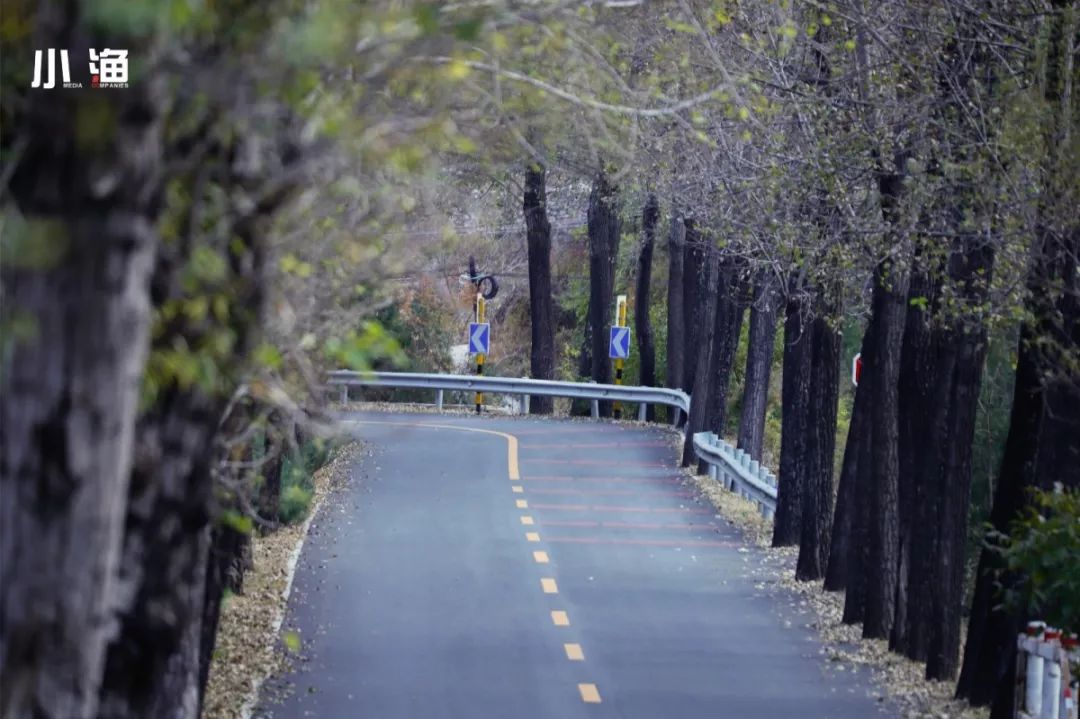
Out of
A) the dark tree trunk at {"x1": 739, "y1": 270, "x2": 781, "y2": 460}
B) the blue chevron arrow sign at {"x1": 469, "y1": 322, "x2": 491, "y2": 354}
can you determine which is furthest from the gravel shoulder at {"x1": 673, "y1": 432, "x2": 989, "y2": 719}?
the blue chevron arrow sign at {"x1": 469, "y1": 322, "x2": 491, "y2": 354}

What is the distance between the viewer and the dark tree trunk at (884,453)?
16.4m

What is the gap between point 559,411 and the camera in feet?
152

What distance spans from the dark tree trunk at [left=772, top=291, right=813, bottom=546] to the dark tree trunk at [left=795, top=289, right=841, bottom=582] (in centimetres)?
81

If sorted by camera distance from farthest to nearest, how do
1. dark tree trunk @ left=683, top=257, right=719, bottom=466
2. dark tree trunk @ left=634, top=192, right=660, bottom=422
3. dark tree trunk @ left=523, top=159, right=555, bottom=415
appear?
dark tree trunk @ left=634, top=192, right=660, bottom=422 < dark tree trunk @ left=523, top=159, right=555, bottom=415 < dark tree trunk @ left=683, top=257, right=719, bottom=466

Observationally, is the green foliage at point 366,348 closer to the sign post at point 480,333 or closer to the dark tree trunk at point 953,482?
the dark tree trunk at point 953,482

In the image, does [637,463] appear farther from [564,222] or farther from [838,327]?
[564,222]

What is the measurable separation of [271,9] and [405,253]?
4639 millimetres

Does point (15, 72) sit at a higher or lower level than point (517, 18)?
Result: lower

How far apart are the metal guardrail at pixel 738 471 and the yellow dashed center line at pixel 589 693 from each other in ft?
29.2

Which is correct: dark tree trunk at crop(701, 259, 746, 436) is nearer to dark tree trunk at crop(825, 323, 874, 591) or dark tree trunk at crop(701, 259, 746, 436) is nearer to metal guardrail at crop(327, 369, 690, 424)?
metal guardrail at crop(327, 369, 690, 424)

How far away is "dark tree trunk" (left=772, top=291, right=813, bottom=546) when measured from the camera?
21.4 m

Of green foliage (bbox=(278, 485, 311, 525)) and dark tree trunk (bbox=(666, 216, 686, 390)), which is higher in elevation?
dark tree trunk (bbox=(666, 216, 686, 390))

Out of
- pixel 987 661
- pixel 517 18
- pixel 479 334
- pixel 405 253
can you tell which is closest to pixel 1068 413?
pixel 987 661

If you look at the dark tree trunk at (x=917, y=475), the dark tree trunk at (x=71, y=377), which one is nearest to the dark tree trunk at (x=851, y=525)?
the dark tree trunk at (x=917, y=475)
